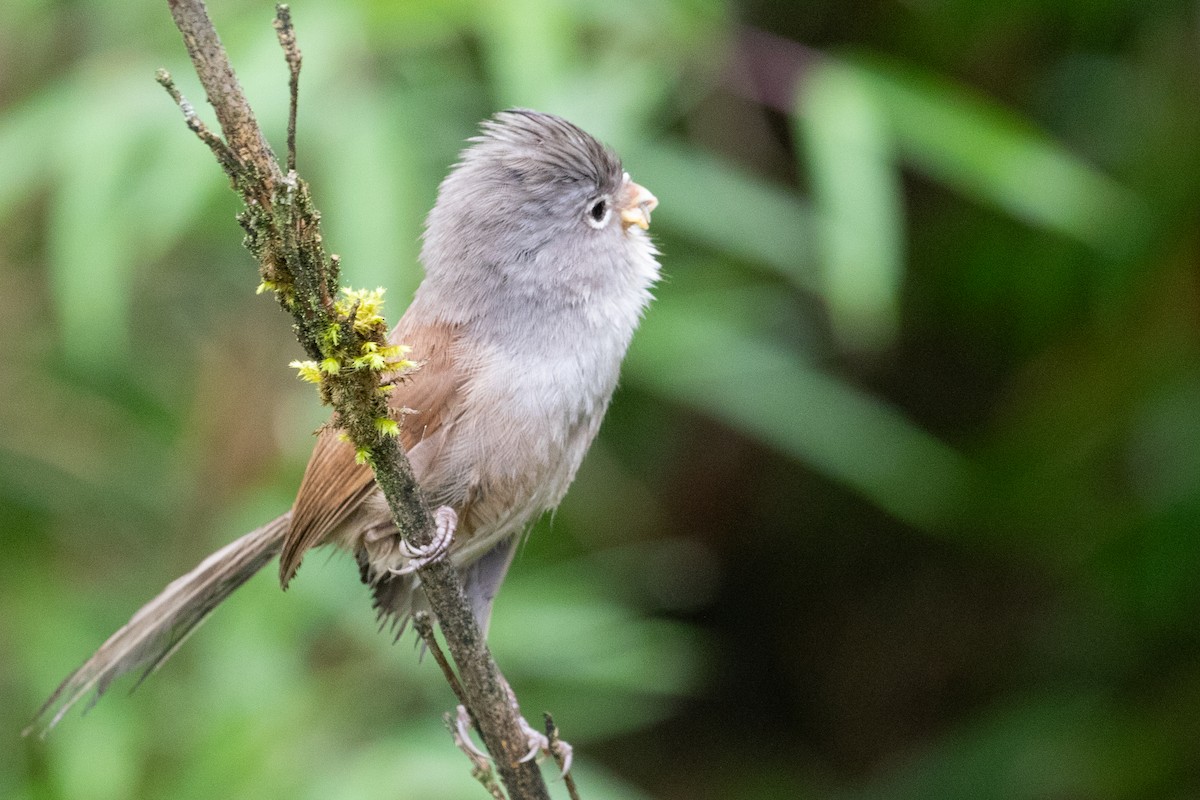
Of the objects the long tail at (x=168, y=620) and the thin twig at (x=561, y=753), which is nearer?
the thin twig at (x=561, y=753)

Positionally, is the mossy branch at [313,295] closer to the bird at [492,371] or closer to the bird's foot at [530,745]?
the bird's foot at [530,745]

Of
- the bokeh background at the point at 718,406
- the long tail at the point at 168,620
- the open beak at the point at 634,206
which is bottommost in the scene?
the long tail at the point at 168,620

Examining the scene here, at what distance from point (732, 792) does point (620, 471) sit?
143cm

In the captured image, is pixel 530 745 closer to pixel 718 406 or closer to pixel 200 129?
pixel 200 129

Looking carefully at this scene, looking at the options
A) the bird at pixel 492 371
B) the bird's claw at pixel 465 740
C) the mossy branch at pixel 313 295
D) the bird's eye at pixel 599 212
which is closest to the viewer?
the mossy branch at pixel 313 295

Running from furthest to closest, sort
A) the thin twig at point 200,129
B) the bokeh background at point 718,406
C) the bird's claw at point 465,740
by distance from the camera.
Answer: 1. the bokeh background at point 718,406
2. the bird's claw at point 465,740
3. the thin twig at point 200,129

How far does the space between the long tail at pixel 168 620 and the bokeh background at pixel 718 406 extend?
0.70 m

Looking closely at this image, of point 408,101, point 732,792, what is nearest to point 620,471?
point 732,792

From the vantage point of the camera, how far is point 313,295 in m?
1.84

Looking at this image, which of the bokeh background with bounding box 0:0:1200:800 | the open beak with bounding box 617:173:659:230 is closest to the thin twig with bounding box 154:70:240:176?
the open beak with bounding box 617:173:659:230

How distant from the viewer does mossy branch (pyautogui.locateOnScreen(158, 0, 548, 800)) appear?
5.56ft

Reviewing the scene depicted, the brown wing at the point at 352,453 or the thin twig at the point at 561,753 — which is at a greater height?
the brown wing at the point at 352,453

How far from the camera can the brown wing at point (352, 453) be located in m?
2.75

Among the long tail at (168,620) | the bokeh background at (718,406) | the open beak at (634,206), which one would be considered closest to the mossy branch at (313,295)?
the long tail at (168,620)
